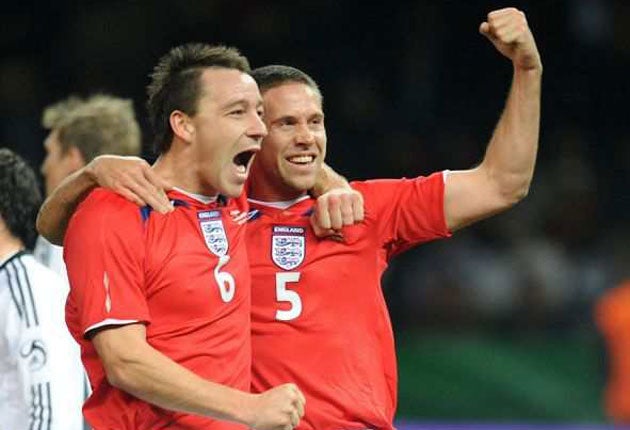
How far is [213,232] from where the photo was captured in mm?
4414

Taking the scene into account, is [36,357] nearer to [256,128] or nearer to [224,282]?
[224,282]

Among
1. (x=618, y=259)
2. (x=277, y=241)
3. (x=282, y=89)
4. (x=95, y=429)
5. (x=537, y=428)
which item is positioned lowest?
(x=537, y=428)

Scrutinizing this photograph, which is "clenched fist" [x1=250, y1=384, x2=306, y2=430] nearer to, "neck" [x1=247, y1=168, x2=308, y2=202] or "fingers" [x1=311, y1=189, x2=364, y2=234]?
"fingers" [x1=311, y1=189, x2=364, y2=234]

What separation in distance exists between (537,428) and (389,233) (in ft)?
19.1

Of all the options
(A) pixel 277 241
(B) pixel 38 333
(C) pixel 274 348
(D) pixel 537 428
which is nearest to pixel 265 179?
(A) pixel 277 241

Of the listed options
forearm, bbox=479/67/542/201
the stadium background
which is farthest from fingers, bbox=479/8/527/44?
the stadium background

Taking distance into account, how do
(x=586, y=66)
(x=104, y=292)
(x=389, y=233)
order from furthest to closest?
(x=586, y=66) < (x=389, y=233) < (x=104, y=292)

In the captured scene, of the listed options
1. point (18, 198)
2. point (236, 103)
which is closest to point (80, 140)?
point (18, 198)

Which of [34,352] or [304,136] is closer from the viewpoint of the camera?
[304,136]

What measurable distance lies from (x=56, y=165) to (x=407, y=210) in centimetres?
172

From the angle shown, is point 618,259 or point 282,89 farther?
point 618,259

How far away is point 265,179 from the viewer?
4957 mm

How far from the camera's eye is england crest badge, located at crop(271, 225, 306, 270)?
4.80m

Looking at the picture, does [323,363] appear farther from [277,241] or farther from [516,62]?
[516,62]
